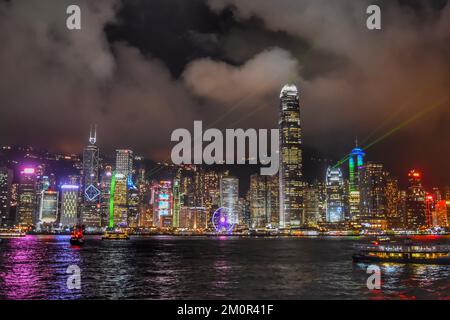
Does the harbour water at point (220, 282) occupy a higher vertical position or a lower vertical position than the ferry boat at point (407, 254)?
lower

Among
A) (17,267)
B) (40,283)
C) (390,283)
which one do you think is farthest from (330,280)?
(17,267)

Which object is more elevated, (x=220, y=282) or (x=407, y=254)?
(x=407, y=254)

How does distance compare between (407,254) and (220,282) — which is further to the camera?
(407,254)

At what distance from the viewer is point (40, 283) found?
4956 cm

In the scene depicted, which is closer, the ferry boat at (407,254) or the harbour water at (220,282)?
the harbour water at (220,282)

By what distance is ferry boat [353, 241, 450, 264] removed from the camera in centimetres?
7719

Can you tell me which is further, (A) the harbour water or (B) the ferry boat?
(B) the ferry boat

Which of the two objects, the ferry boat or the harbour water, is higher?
the ferry boat

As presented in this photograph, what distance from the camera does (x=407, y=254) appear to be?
78.9m

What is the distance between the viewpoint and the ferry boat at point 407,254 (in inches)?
3039
